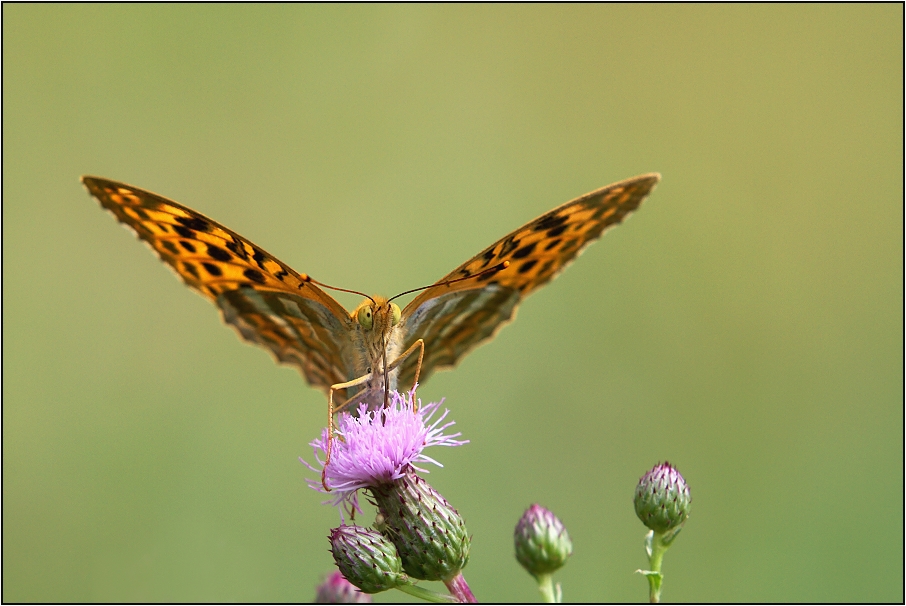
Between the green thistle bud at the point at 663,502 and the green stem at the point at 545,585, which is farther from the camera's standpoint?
the green stem at the point at 545,585

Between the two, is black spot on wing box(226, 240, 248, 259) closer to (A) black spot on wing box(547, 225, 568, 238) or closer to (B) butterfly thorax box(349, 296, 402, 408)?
(B) butterfly thorax box(349, 296, 402, 408)

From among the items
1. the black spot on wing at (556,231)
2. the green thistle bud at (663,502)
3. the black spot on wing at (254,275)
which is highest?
the black spot on wing at (556,231)

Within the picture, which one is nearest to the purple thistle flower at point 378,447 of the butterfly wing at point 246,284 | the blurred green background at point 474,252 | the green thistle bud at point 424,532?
the green thistle bud at point 424,532

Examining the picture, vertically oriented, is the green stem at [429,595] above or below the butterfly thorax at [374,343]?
below

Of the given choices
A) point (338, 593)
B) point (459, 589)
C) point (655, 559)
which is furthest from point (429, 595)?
point (338, 593)

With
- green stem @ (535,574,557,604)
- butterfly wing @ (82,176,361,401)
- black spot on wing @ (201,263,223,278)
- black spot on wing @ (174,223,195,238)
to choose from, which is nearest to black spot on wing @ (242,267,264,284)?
butterfly wing @ (82,176,361,401)

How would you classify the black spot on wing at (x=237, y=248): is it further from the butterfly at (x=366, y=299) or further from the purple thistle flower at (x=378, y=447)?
the purple thistle flower at (x=378, y=447)

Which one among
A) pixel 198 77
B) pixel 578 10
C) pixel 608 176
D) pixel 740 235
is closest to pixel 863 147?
pixel 740 235

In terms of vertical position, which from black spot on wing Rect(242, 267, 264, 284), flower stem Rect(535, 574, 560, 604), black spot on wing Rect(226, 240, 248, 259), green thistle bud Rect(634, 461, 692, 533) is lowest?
flower stem Rect(535, 574, 560, 604)

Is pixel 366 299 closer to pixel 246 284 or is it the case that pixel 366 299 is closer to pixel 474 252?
pixel 246 284
